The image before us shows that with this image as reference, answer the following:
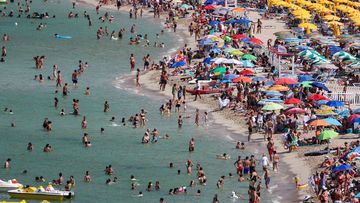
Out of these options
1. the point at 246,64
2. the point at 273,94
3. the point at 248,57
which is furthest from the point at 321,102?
the point at 248,57

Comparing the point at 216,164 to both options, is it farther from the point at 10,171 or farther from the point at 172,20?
the point at 172,20

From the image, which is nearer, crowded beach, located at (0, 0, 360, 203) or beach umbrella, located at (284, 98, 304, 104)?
crowded beach, located at (0, 0, 360, 203)

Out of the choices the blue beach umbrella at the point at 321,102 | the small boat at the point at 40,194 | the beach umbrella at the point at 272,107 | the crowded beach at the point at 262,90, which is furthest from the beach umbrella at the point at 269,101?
the small boat at the point at 40,194

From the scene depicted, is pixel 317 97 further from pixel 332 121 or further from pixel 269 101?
pixel 332 121

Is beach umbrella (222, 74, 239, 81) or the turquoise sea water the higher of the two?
beach umbrella (222, 74, 239, 81)

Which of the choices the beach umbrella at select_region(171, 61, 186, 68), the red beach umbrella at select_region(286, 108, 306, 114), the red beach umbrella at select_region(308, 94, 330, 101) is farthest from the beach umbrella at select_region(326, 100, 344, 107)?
the beach umbrella at select_region(171, 61, 186, 68)

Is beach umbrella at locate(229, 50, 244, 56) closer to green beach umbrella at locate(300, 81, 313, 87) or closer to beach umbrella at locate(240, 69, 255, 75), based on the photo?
beach umbrella at locate(240, 69, 255, 75)

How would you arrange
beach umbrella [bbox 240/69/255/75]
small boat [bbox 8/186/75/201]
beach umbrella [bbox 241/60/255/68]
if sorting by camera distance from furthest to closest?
1. beach umbrella [bbox 241/60/255/68]
2. beach umbrella [bbox 240/69/255/75]
3. small boat [bbox 8/186/75/201]
